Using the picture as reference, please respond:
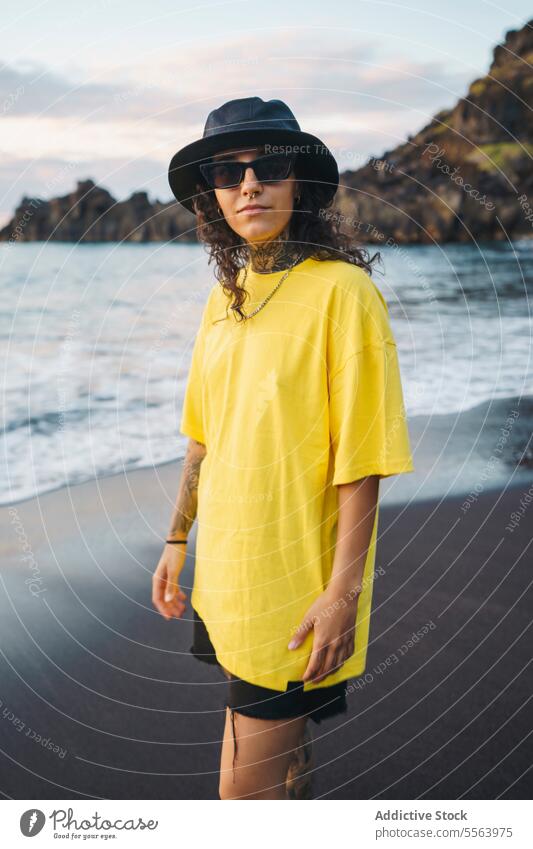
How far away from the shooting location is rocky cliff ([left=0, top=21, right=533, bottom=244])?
35.4 feet

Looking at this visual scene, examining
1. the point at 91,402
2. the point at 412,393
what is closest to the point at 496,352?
the point at 412,393

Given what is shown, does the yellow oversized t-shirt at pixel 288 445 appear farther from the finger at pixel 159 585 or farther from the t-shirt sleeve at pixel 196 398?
the finger at pixel 159 585

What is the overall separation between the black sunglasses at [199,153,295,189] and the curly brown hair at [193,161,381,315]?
0.04 metres

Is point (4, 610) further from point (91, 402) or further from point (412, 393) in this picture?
point (412, 393)

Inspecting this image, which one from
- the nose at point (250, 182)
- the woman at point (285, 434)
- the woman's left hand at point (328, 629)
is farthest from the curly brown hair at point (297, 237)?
the woman's left hand at point (328, 629)

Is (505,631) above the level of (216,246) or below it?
below

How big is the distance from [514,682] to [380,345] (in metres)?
1.83

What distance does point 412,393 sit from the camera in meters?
6.39

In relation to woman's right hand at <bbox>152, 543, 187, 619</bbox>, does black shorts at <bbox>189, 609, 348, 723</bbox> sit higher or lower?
lower

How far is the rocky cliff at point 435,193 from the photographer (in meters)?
10.8

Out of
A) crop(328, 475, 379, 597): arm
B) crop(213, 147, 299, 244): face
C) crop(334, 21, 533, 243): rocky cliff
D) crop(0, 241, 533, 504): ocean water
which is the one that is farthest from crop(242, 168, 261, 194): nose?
crop(334, 21, 533, 243): rocky cliff

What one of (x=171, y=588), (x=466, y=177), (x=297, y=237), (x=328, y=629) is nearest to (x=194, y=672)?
(x=171, y=588)

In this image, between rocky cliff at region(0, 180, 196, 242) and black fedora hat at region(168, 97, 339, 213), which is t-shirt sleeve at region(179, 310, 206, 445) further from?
rocky cliff at region(0, 180, 196, 242)
